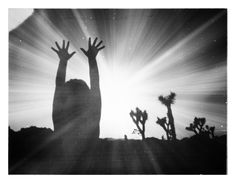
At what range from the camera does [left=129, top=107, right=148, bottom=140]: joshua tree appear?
11.1 feet

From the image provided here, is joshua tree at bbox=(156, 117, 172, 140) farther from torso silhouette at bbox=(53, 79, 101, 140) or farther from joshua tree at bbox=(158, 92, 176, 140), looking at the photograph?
torso silhouette at bbox=(53, 79, 101, 140)

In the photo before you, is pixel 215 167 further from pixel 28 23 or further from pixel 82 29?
pixel 28 23

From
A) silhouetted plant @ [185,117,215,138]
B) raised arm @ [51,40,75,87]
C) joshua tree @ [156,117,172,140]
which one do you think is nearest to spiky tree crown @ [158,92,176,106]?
joshua tree @ [156,117,172,140]

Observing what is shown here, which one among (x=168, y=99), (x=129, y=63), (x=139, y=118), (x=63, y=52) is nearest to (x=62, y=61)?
(x=63, y=52)

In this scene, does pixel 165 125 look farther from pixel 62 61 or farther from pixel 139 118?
pixel 62 61

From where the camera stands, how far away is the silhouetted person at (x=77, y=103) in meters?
3.43

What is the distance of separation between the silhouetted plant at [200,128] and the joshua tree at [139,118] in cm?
55

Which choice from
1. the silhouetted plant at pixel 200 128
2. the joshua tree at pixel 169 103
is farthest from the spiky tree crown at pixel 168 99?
the silhouetted plant at pixel 200 128

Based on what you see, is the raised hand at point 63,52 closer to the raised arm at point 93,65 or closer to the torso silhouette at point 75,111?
the raised arm at point 93,65

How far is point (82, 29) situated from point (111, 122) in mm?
1298

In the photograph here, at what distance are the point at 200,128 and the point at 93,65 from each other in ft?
5.26

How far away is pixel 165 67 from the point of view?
342 centimetres

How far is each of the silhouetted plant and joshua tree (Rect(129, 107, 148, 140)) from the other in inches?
21.5
